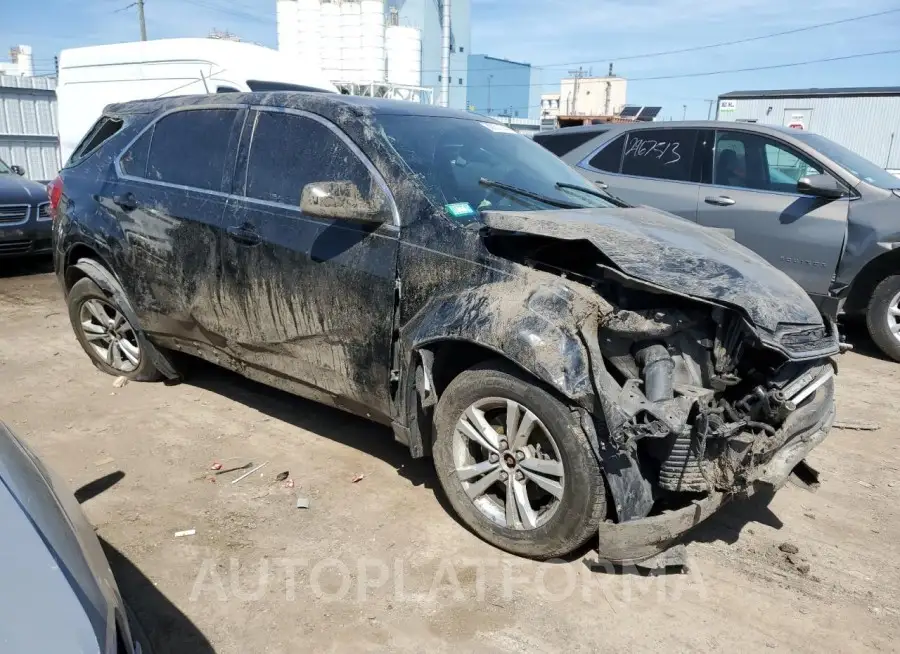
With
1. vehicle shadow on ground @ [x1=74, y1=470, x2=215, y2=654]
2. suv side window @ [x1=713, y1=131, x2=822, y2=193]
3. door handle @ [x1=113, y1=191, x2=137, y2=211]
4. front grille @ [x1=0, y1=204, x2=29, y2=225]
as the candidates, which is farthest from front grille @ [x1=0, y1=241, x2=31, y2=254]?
suv side window @ [x1=713, y1=131, x2=822, y2=193]

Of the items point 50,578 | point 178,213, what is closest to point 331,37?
point 178,213

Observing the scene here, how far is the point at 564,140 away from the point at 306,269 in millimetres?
4733

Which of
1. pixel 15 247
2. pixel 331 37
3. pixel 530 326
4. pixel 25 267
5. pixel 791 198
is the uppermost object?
pixel 331 37

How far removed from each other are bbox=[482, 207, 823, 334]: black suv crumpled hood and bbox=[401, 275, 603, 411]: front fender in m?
0.22

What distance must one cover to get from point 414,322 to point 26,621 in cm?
199

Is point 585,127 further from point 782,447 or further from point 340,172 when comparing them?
point 782,447

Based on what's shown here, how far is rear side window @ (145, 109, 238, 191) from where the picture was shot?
4.09 metres

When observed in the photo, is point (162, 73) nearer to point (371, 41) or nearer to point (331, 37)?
point (371, 41)

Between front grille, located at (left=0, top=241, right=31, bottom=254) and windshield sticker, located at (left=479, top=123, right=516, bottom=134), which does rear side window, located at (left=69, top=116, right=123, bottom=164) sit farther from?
front grille, located at (left=0, top=241, right=31, bottom=254)

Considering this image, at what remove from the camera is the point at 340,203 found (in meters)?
3.25

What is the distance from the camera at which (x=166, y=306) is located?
4.40 meters

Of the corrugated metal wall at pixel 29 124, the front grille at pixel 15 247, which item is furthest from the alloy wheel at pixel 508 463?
→ the corrugated metal wall at pixel 29 124

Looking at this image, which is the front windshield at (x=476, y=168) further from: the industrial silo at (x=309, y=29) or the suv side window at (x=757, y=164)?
the industrial silo at (x=309, y=29)

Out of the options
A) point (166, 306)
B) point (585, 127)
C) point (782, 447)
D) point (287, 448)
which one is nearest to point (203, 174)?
point (166, 306)
